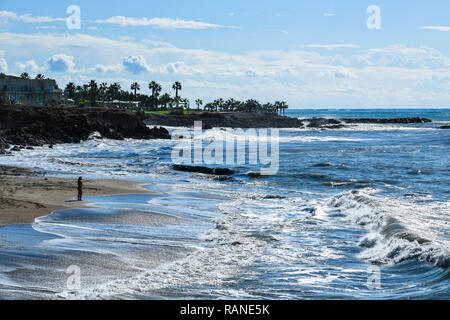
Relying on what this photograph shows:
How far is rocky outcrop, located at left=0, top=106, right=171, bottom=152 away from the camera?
188 ft

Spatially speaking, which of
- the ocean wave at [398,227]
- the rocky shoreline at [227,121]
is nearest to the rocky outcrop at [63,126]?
the ocean wave at [398,227]

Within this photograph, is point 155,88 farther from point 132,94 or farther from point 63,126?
point 63,126

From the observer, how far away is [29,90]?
91938mm

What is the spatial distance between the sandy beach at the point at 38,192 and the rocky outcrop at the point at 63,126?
21.3 metres

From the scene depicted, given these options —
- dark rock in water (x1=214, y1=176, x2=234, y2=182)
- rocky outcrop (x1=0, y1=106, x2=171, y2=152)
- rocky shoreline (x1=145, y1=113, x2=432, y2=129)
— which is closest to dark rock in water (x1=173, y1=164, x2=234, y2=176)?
dark rock in water (x1=214, y1=176, x2=234, y2=182)

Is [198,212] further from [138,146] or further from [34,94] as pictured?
[34,94]

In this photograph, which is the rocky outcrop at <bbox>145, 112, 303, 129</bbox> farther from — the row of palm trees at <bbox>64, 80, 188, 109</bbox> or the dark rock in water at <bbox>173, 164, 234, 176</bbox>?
the dark rock in water at <bbox>173, 164, 234, 176</bbox>

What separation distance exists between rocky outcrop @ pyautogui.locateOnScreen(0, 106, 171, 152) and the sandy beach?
21.3 metres

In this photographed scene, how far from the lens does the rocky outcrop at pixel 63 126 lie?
57250 mm

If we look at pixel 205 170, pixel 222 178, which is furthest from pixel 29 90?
pixel 222 178

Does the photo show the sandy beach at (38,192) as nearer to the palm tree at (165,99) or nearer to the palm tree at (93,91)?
the palm tree at (93,91)

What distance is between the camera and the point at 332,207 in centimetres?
2358
